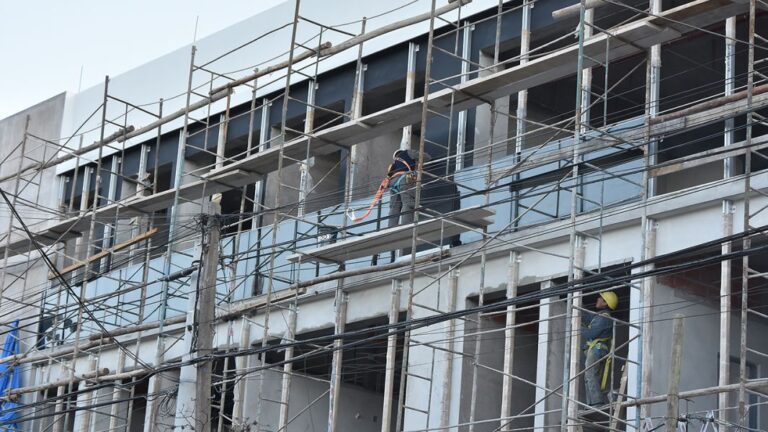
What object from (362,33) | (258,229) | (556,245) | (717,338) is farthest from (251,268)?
(717,338)

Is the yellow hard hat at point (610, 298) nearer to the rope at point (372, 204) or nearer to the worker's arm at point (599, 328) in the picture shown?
the worker's arm at point (599, 328)

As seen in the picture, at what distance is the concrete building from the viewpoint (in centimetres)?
2056

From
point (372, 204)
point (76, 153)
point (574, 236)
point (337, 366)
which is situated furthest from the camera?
point (76, 153)

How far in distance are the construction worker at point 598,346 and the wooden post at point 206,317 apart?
521 cm

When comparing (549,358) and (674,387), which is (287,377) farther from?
(674,387)

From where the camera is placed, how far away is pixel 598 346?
2130 centimetres

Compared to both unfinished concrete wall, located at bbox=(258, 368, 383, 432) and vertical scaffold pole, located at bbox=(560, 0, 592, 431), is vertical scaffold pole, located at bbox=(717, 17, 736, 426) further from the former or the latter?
unfinished concrete wall, located at bbox=(258, 368, 383, 432)

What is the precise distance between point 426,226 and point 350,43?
4.89 meters

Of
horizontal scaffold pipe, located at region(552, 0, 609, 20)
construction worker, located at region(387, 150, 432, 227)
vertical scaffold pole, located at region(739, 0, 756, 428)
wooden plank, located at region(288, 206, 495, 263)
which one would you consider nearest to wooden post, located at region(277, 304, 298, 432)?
wooden plank, located at region(288, 206, 495, 263)

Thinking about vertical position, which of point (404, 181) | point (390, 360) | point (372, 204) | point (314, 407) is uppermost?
point (404, 181)

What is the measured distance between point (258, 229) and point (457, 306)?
5.29 metres

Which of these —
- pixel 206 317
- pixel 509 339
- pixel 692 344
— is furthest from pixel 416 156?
pixel 692 344

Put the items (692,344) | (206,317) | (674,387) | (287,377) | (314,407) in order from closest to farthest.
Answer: (674,387) → (206,317) → (692,344) → (287,377) → (314,407)

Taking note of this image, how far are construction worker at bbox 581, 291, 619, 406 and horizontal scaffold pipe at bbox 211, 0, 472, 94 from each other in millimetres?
5762
